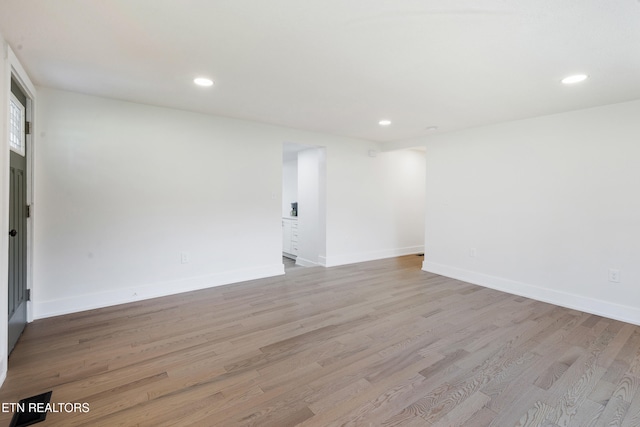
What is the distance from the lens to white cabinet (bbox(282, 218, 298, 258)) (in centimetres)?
623

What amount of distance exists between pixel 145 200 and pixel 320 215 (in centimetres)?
276

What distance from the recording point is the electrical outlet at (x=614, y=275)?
3.14 m

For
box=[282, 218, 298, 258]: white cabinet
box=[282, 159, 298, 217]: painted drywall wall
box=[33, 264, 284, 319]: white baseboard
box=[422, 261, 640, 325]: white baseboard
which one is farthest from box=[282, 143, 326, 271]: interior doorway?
box=[422, 261, 640, 325]: white baseboard

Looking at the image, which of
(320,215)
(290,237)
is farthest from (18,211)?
(290,237)

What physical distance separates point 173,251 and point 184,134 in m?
1.48

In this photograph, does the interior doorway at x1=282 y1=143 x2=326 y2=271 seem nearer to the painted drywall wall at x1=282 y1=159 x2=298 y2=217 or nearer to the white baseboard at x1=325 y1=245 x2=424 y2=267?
the white baseboard at x1=325 y1=245 x2=424 y2=267

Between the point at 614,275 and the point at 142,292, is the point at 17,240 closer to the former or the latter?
the point at 142,292

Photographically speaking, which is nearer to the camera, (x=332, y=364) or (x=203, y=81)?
(x=332, y=364)

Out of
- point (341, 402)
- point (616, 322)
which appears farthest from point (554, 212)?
point (341, 402)

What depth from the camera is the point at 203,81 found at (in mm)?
2742

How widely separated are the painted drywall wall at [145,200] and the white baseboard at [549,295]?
2785mm

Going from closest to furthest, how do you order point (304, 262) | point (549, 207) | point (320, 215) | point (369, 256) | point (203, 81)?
1. point (203, 81)
2. point (549, 207)
3. point (320, 215)
4. point (369, 256)
5. point (304, 262)

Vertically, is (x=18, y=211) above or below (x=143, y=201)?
below

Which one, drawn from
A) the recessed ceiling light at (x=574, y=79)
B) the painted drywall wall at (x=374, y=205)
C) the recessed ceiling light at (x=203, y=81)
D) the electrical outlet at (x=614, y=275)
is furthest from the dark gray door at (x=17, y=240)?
the electrical outlet at (x=614, y=275)
